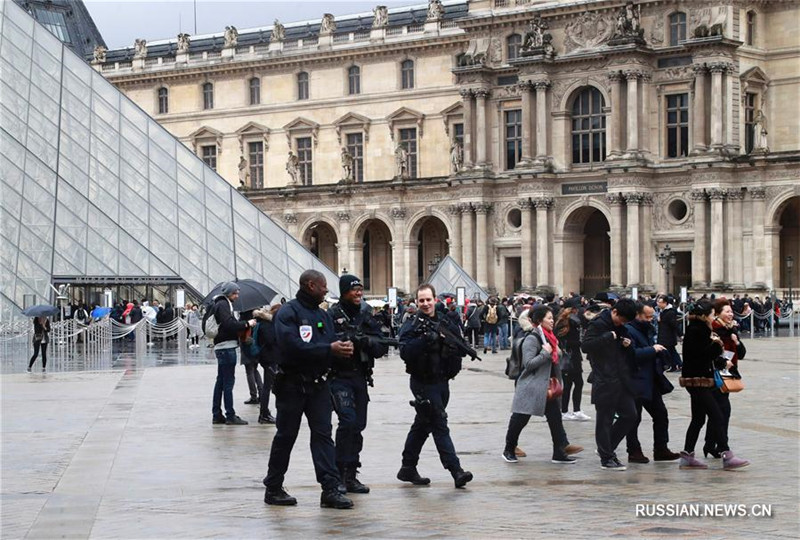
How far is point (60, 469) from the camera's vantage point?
14414 mm

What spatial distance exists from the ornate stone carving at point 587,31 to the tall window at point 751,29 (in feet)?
16.9

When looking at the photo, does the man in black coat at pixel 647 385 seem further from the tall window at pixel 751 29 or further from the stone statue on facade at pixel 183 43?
the stone statue on facade at pixel 183 43

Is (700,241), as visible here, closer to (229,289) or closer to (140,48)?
(140,48)

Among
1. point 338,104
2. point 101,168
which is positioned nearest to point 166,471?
point 101,168

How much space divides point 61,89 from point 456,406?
25259mm

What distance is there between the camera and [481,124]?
63562mm

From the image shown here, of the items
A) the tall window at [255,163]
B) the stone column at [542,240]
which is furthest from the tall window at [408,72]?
→ the stone column at [542,240]

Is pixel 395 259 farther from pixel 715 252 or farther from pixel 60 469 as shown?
pixel 60 469

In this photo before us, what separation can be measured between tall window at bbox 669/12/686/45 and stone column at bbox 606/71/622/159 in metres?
2.52

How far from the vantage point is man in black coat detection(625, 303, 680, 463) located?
48.3 feet

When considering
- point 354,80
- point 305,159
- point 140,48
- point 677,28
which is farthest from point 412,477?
point 140,48

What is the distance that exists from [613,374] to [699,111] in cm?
4431

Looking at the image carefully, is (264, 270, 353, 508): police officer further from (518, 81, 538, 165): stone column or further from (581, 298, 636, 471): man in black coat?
(518, 81, 538, 165): stone column

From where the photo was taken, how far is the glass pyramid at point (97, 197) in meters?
38.8
